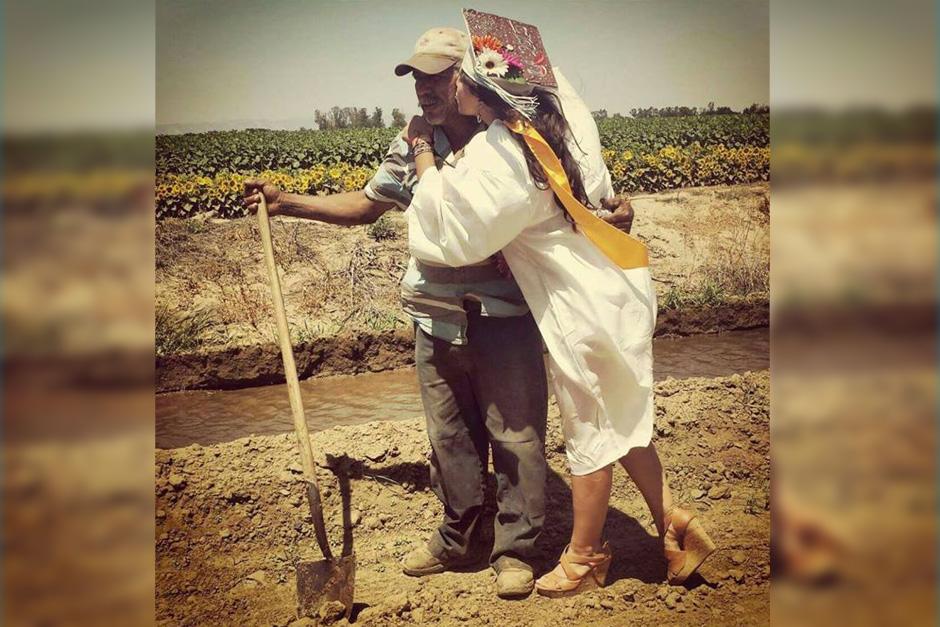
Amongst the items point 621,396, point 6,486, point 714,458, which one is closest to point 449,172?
point 621,396

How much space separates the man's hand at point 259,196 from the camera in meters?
3.16

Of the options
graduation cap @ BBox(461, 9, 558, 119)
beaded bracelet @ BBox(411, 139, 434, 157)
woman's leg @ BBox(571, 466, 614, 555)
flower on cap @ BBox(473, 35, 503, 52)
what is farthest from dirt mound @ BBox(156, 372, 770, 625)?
flower on cap @ BBox(473, 35, 503, 52)

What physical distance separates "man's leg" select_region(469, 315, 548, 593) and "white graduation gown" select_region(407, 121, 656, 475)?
0.50ft

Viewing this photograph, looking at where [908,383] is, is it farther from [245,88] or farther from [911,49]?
[245,88]

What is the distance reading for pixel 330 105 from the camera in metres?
3.84

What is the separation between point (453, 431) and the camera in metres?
3.15

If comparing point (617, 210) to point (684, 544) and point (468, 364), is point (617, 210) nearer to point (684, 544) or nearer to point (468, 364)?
point (468, 364)

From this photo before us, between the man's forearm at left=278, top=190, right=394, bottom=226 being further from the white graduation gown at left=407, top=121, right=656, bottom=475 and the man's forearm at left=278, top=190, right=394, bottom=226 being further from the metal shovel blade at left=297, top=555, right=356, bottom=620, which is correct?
the metal shovel blade at left=297, top=555, right=356, bottom=620

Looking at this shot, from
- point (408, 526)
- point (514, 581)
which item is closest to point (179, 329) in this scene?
point (408, 526)

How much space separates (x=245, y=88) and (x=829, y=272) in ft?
7.81

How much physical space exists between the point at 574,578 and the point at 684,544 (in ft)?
1.34

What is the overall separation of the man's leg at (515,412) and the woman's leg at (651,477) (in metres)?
0.32

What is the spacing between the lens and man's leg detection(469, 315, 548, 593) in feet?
9.96

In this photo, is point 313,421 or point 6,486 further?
point 313,421
